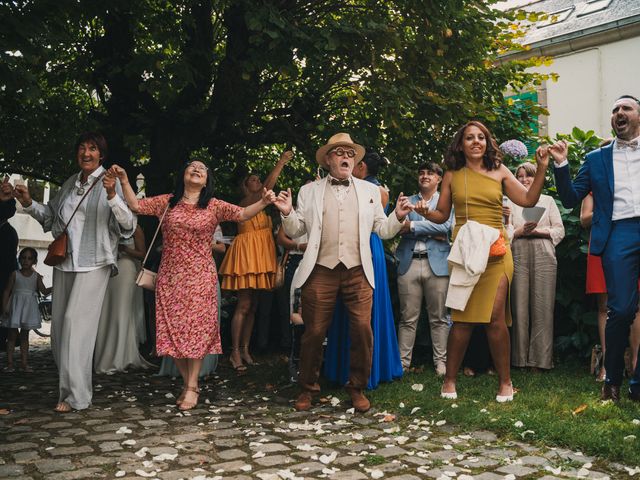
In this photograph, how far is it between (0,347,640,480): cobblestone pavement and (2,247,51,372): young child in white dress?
265 centimetres

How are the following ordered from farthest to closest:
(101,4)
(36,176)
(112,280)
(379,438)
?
1. (36,176)
2. (112,280)
3. (101,4)
4. (379,438)

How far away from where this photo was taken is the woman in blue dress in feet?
21.1

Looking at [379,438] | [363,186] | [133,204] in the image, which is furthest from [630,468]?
[133,204]

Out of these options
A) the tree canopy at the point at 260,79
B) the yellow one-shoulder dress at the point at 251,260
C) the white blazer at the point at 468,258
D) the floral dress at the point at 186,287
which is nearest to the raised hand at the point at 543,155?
the white blazer at the point at 468,258

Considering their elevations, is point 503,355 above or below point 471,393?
above

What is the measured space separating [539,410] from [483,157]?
205cm

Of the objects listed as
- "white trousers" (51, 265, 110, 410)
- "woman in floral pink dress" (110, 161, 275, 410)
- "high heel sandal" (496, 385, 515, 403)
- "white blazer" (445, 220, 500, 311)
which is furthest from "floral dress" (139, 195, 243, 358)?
"high heel sandal" (496, 385, 515, 403)

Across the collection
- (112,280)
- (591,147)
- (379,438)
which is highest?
(591,147)

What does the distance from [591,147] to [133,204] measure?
5.08 meters

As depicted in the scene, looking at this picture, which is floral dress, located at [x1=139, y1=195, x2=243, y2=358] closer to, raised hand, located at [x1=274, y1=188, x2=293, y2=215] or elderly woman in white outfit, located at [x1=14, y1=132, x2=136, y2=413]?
elderly woman in white outfit, located at [x1=14, y1=132, x2=136, y2=413]

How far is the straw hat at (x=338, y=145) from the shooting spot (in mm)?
5797

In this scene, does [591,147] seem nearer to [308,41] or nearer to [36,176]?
[308,41]

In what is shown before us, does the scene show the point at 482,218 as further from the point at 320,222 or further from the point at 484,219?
the point at 320,222

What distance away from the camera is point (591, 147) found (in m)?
7.84
